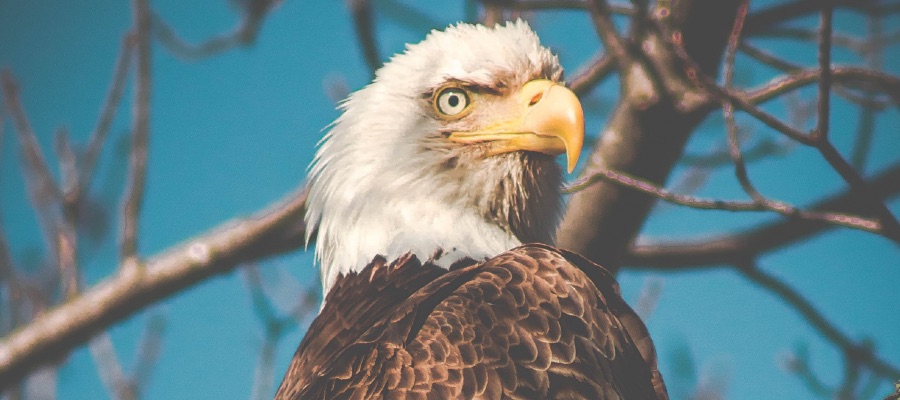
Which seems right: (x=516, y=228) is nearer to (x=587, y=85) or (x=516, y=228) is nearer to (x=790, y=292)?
(x=587, y=85)

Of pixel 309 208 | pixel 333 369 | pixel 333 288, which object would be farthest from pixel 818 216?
pixel 309 208

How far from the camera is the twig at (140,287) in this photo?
4438 mm

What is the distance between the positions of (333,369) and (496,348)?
46 cm

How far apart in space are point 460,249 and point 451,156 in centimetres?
35

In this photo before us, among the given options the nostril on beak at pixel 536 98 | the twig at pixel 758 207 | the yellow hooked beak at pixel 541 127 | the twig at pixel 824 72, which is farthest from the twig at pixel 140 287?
the twig at pixel 824 72

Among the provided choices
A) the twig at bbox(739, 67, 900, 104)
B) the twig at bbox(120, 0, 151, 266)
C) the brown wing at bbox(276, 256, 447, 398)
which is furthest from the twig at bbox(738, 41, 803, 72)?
the twig at bbox(120, 0, 151, 266)

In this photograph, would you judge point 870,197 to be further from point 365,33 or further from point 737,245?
point 365,33

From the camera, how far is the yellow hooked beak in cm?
296

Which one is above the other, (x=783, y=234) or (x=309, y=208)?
(x=783, y=234)

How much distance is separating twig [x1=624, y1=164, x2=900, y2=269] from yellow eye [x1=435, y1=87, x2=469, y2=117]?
1429 mm

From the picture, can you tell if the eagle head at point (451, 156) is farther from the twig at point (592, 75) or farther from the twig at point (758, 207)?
the twig at point (592, 75)

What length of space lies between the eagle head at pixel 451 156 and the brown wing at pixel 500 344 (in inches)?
18.5

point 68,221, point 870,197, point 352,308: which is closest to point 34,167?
point 68,221

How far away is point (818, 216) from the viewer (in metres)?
2.50
